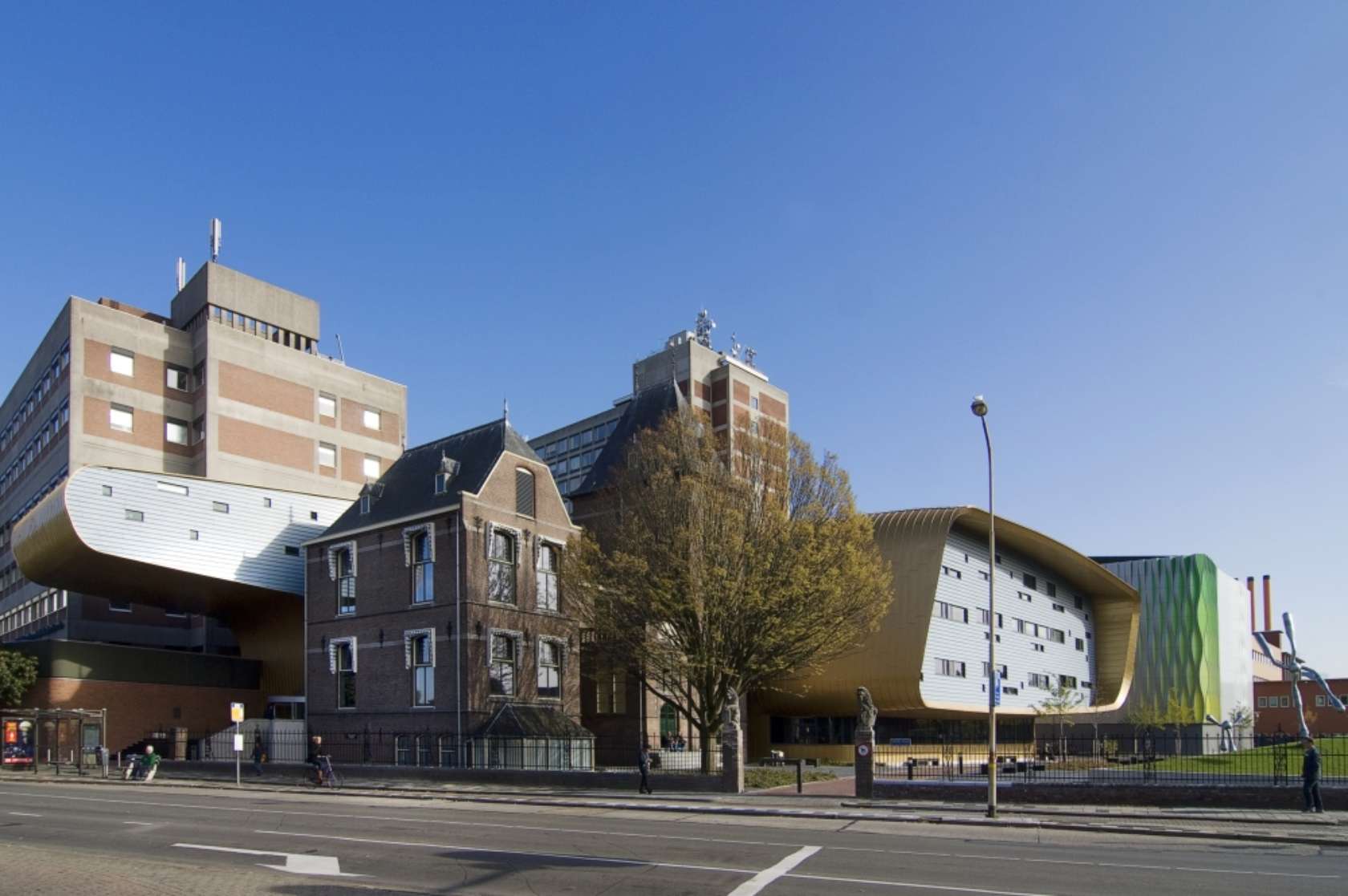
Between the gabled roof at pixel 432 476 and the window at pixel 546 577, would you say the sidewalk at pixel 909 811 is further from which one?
the gabled roof at pixel 432 476

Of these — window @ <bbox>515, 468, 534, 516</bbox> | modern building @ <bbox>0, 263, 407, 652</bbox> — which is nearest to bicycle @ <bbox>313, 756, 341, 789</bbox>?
window @ <bbox>515, 468, 534, 516</bbox>

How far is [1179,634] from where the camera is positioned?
9688cm

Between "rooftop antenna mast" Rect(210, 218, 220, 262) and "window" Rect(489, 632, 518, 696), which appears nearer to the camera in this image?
"window" Rect(489, 632, 518, 696)

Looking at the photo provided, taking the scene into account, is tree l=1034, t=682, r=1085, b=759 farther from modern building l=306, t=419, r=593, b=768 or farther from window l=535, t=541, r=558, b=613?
modern building l=306, t=419, r=593, b=768

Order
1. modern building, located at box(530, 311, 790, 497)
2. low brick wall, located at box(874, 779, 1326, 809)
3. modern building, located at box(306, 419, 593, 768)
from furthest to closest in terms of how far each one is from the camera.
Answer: modern building, located at box(530, 311, 790, 497)
modern building, located at box(306, 419, 593, 768)
low brick wall, located at box(874, 779, 1326, 809)

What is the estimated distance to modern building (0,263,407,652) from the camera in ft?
223

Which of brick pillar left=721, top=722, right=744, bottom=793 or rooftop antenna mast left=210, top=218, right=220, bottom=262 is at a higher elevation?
rooftop antenna mast left=210, top=218, right=220, bottom=262

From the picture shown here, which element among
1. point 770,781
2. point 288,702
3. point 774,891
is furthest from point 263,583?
point 774,891

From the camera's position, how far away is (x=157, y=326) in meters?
71.9

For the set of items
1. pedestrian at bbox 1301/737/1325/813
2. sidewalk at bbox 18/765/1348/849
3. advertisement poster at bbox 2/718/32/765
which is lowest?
advertisement poster at bbox 2/718/32/765

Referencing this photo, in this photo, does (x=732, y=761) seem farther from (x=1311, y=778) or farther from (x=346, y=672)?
(x=346, y=672)

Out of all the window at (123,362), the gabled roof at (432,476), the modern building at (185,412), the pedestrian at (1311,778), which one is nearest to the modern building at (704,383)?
the modern building at (185,412)

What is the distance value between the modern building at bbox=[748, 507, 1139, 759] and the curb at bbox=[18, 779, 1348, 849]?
691 inches

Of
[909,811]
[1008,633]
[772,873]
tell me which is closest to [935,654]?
[1008,633]
